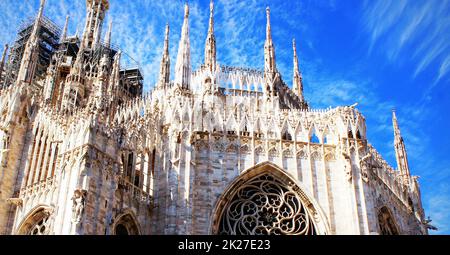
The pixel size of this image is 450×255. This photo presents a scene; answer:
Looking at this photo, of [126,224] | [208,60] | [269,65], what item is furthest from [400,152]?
[126,224]

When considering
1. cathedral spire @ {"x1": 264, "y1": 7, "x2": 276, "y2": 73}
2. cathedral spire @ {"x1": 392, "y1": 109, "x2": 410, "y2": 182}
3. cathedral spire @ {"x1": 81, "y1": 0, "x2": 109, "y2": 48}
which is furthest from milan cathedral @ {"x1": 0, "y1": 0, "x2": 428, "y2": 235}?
cathedral spire @ {"x1": 81, "y1": 0, "x2": 109, "y2": 48}

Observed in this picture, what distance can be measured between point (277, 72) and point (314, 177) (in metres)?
13.8

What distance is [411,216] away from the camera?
33.8m

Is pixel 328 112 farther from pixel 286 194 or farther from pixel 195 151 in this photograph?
pixel 195 151

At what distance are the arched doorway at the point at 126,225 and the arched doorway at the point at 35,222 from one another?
10.1 feet

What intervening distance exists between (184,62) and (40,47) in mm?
22423

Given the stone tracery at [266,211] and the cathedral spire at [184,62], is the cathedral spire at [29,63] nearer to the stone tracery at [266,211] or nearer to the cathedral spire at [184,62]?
the cathedral spire at [184,62]

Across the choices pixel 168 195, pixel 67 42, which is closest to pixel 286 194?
pixel 168 195

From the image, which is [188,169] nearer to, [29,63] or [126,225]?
[126,225]

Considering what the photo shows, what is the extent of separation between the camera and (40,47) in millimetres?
46844

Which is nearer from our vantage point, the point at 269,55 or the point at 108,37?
the point at 269,55

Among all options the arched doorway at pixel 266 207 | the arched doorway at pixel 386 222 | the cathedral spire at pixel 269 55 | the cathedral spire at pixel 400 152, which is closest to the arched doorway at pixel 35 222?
the arched doorway at pixel 266 207

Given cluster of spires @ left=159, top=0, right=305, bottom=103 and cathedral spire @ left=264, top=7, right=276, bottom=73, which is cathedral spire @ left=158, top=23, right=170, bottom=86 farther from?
cathedral spire @ left=264, top=7, right=276, bottom=73

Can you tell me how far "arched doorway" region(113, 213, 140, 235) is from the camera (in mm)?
22469
